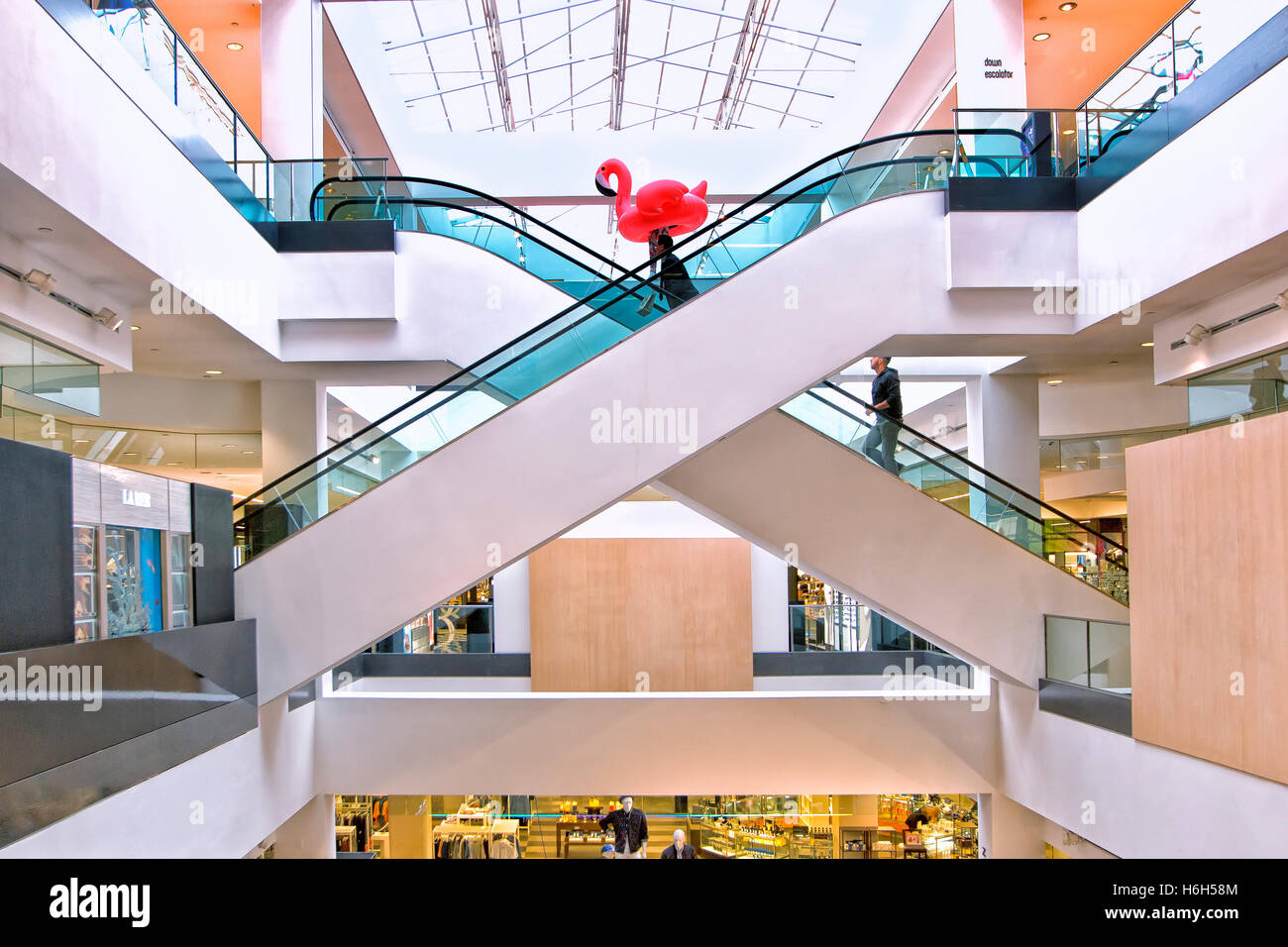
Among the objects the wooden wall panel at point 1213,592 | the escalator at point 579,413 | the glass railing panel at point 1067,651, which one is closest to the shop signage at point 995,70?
the escalator at point 579,413

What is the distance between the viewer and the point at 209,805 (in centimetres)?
820

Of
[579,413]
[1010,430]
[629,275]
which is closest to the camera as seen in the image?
[579,413]

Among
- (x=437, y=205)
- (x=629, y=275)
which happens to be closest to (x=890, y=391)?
(x=629, y=275)

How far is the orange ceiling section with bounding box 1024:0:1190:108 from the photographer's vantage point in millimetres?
12586

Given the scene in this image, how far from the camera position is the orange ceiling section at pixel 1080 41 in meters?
12.6

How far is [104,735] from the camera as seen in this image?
6.23m

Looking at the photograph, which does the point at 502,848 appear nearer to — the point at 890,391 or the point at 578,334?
the point at 578,334

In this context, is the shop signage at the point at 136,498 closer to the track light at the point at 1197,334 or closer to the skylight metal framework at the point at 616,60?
the track light at the point at 1197,334

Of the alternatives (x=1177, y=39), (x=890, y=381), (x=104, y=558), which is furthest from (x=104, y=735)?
(x=1177, y=39)

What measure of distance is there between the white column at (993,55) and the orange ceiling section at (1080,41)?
2.73 feet

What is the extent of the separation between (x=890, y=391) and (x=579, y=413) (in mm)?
3926

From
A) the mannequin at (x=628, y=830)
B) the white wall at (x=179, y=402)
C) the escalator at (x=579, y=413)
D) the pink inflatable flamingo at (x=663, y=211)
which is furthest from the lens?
the white wall at (x=179, y=402)
